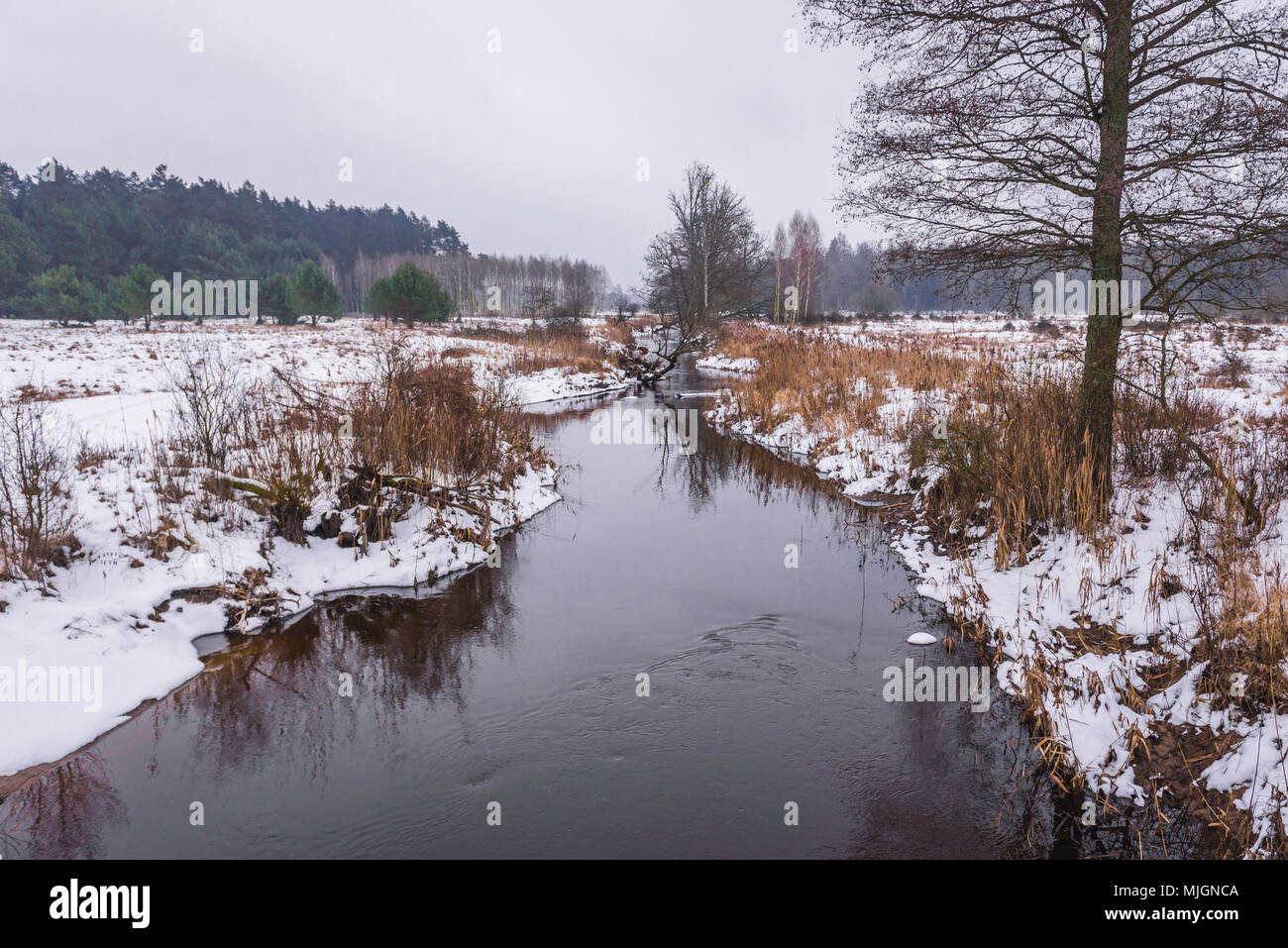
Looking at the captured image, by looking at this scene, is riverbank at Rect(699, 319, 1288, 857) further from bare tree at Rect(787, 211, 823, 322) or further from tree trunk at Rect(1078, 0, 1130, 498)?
bare tree at Rect(787, 211, 823, 322)

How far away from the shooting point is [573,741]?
4.50 meters

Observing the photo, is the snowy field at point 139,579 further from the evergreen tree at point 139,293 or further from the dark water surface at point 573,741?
the evergreen tree at point 139,293

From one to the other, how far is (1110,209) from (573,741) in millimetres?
6082

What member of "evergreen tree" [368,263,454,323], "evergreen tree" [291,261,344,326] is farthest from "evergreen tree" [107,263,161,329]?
"evergreen tree" [368,263,454,323]

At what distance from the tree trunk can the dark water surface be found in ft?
8.69

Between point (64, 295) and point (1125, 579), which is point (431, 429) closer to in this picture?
point (1125, 579)

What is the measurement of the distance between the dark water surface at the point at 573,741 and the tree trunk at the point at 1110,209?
2649 millimetres

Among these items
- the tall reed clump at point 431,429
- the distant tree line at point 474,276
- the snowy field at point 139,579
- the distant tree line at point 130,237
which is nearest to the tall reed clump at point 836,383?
the snowy field at point 139,579

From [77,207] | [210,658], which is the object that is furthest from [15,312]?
[210,658]

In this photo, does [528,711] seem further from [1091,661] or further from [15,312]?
[15,312]

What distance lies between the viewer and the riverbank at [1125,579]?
3.72 m

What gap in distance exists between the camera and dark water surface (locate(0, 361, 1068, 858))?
3623 millimetres

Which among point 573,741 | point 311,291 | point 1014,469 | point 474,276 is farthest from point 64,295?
point 474,276

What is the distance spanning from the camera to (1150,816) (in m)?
3.63
